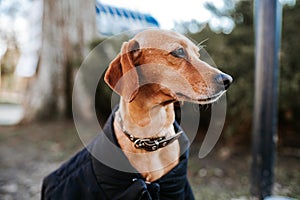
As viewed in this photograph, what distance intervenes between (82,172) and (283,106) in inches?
93.6

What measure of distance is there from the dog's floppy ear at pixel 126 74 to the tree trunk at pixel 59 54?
3905 millimetres

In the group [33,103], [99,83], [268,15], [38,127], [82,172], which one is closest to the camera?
[82,172]

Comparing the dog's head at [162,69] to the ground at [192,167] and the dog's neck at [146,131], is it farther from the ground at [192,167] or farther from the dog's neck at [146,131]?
the ground at [192,167]

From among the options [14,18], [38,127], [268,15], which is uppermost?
[268,15]

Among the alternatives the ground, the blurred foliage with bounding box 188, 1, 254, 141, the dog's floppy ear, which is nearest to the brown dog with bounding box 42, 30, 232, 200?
the dog's floppy ear

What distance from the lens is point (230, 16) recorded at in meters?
3.45

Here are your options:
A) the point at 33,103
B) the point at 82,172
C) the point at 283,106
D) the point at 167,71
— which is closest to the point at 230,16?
the point at 283,106

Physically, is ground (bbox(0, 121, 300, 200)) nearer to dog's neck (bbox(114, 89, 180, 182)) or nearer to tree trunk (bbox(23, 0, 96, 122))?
tree trunk (bbox(23, 0, 96, 122))

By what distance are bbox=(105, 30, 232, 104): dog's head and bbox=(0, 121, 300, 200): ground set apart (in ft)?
5.01

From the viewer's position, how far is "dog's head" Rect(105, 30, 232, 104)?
1.41 m

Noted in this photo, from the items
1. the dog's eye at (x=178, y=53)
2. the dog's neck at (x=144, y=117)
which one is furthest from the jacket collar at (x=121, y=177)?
the dog's eye at (x=178, y=53)

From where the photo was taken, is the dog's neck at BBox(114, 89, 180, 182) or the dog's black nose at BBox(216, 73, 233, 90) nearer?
the dog's black nose at BBox(216, 73, 233, 90)

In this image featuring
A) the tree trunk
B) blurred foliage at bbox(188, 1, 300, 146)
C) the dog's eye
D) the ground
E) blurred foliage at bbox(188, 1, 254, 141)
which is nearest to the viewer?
the dog's eye

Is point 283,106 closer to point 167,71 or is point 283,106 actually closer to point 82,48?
point 167,71
